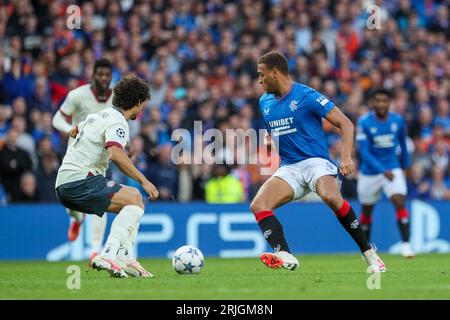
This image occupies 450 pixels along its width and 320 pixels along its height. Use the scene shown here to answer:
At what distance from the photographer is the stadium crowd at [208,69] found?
678 inches

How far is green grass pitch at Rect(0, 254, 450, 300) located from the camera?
313 inches

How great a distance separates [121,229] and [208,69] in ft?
34.6

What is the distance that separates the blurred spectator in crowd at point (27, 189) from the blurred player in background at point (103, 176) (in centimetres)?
630

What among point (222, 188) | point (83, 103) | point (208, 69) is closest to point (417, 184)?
point (222, 188)

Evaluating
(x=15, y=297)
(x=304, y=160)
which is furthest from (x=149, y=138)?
(x=15, y=297)

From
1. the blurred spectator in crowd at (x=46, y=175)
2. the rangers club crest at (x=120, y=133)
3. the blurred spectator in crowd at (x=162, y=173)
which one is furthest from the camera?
the blurred spectator in crowd at (x=162, y=173)

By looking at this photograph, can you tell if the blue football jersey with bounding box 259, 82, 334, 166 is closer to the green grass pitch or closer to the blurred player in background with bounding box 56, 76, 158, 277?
the green grass pitch

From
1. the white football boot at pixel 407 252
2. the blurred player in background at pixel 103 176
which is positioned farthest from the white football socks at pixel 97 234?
the white football boot at pixel 407 252

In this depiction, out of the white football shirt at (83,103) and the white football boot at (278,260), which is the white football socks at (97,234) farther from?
the white football boot at (278,260)

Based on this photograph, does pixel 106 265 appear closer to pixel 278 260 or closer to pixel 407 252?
pixel 278 260

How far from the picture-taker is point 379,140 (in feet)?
49.5

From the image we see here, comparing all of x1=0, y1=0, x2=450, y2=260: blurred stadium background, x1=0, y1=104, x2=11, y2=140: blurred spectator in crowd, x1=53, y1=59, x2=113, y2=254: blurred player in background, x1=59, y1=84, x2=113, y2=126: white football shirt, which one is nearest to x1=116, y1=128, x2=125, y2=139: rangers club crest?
x1=53, y1=59, x2=113, y2=254: blurred player in background

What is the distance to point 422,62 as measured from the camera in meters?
22.2

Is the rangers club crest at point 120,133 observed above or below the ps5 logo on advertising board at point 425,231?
above
